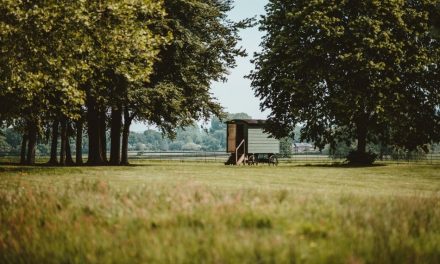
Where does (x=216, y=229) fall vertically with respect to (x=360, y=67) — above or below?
below

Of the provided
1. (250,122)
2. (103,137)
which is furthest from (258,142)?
(103,137)

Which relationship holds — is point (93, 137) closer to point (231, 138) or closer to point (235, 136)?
point (231, 138)

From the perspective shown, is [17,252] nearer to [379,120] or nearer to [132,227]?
[132,227]

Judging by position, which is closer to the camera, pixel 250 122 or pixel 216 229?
pixel 216 229

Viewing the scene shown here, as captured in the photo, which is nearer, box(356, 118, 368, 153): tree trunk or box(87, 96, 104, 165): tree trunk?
box(356, 118, 368, 153): tree trunk

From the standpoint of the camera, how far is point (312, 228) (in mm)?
6488

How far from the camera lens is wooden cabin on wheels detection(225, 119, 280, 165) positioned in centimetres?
4203

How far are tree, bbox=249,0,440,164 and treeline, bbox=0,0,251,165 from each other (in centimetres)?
496

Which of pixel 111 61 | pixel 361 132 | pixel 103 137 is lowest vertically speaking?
pixel 103 137

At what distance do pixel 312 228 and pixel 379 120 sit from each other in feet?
94.5

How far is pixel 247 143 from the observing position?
43.8m

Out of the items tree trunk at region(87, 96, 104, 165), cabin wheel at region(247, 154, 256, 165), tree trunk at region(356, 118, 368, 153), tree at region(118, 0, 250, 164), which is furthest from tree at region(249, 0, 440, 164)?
tree trunk at region(87, 96, 104, 165)

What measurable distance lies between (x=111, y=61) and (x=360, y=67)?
1735 centimetres

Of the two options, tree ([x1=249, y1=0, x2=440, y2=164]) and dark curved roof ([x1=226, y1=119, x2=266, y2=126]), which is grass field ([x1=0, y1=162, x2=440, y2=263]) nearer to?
tree ([x1=249, y1=0, x2=440, y2=164])
